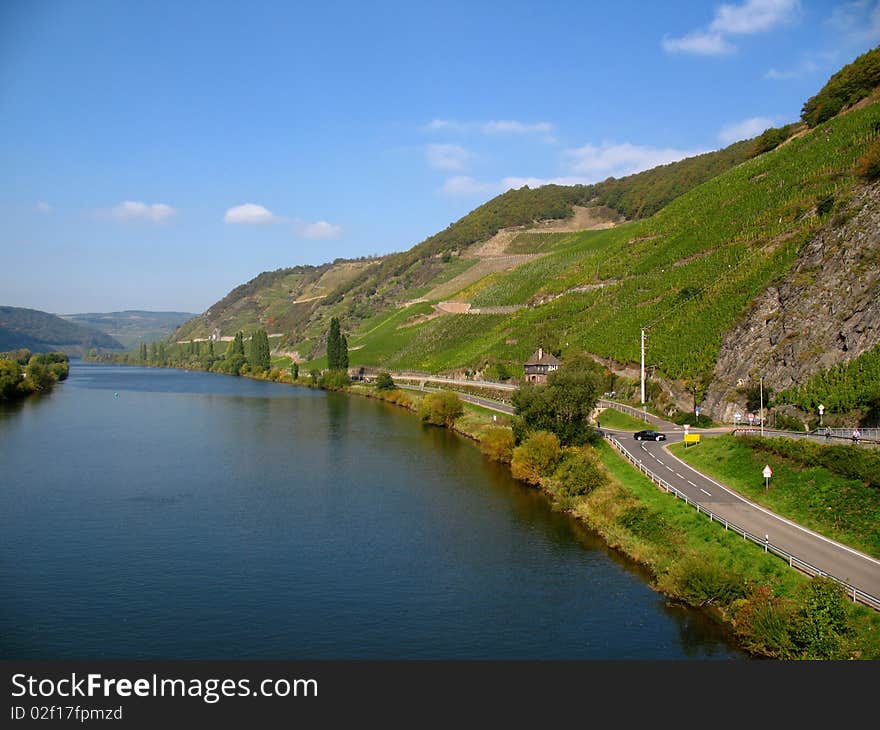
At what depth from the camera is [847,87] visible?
10150cm

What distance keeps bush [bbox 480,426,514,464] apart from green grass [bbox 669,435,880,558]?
17.4 m

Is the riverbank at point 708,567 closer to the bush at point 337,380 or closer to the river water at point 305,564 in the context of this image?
the river water at point 305,564

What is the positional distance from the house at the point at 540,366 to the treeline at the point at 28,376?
85603mm

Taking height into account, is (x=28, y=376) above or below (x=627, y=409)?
above

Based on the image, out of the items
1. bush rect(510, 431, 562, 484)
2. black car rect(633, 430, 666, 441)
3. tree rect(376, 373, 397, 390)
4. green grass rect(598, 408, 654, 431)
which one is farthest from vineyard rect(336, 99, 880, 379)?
bush rect(510, 431, 562, 484)

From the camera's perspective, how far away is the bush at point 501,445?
6259 cm

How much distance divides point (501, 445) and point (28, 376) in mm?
105629

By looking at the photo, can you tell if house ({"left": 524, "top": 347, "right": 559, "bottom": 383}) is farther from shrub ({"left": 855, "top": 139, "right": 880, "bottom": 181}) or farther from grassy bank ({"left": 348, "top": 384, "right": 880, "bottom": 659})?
shrub ({"left": 855, "top": 139, "right": 880, "bottom": 181})

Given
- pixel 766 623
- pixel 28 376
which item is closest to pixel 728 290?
pixel 766 623

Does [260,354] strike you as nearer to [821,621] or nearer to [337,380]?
[337,380]

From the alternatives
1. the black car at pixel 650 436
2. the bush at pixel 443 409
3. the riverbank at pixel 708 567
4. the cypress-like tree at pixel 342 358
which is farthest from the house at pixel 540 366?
the cypress-like tree at pixel 342 358

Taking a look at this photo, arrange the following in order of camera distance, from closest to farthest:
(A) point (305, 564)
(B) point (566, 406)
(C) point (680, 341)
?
(A) point (305, 564), (B) point (566, 406), (C) point (680, 341)

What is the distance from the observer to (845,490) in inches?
1374

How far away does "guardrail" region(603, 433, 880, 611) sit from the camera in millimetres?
25141
